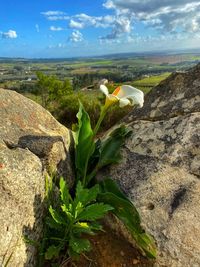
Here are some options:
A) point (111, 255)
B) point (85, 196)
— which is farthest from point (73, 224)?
point (111, 255)

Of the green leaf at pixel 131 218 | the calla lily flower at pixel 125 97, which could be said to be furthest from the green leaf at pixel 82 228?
the calla lily flower at pixel 125 97

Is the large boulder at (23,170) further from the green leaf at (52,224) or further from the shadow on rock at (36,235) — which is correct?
the green leaf at (52,224)

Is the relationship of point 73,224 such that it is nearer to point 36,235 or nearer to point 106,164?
point 36,235

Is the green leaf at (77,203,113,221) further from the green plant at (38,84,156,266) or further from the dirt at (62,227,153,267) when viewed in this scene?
the dirt at (62,227,153,267)

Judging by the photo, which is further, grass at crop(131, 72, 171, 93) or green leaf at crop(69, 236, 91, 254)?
grass at crop(131, 72, 171, 93)

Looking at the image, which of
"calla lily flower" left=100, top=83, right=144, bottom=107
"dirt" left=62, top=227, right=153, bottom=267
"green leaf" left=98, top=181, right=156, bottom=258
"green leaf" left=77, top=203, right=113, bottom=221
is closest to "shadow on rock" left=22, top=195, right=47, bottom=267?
"dirt" left=62, top=227, right=153, bottom=267

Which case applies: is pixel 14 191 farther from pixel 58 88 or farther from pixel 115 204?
pixel 58 88

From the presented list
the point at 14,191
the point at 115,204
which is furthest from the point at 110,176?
the point at 14,191
